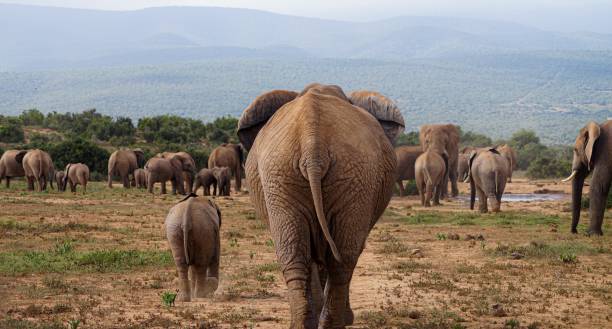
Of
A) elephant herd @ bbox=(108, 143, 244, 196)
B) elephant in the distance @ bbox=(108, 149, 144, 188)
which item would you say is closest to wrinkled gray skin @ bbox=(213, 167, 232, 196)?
elephant herd @ bbox=(108, 143, 244, 196)

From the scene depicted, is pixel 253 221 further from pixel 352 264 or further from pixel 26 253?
pixel 352 264

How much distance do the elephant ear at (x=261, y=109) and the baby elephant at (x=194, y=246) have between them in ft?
7.55

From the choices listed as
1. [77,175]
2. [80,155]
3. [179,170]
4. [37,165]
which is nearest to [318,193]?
[77,175]

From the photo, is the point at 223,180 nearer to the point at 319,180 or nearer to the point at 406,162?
the point at 406,162

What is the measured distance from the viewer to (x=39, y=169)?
29.5m

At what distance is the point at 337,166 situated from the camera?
711 cm

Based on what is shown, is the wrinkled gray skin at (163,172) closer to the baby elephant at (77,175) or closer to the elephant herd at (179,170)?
the elephant herd at (179,170)

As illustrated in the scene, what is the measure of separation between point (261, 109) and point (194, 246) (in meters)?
2.68

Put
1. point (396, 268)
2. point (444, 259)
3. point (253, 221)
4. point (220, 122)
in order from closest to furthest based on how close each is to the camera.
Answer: point (396, 268) < point (444, 259) < point (253, 221) < point (220, 122)

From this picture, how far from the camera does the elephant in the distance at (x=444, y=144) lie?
1261 inches

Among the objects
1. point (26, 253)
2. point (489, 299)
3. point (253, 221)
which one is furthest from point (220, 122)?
point (489, 299)

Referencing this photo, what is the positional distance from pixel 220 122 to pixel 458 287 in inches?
1915

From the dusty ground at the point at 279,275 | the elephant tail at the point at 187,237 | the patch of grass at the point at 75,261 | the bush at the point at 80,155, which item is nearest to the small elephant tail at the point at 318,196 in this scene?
the dusty ground at the point at 279,275

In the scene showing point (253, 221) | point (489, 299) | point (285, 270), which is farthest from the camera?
point (253, 221)
